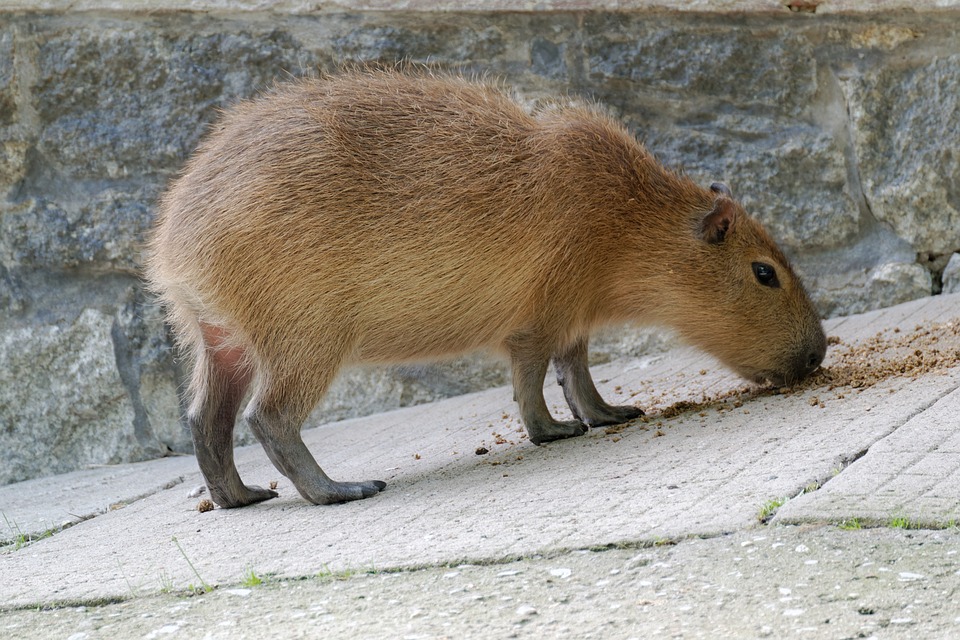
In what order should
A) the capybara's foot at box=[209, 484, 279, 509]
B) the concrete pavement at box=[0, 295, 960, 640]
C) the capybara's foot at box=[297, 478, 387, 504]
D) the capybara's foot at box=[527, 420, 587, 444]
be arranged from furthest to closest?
the capybara's foot at box=[527, 420, 587, 444] < the capybara's foot at box=[209, 484, 279, 509] < the capybara's foot at box=[297, 478, 387, 504] < the concrete pavement at box=[0, 295, 960, 640]

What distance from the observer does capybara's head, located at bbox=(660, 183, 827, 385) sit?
381 cm

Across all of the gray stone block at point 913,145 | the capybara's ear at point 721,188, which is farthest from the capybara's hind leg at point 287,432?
the gray stone block at point 913,145

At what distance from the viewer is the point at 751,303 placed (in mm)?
3861

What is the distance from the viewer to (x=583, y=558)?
215 centimetres

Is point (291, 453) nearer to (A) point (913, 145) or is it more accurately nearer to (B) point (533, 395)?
(B) point (533, 395)

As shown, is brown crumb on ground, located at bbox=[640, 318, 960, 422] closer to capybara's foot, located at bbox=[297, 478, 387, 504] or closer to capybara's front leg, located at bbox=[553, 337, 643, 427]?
capybara's front leg, located at bbox=[553, 337, 643, 427]

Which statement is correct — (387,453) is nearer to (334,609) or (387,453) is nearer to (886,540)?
(334,609)

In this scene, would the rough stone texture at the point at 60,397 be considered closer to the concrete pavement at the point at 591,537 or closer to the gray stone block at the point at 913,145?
the concrete pavement at the point at 591,537

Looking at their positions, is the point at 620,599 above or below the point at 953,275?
below

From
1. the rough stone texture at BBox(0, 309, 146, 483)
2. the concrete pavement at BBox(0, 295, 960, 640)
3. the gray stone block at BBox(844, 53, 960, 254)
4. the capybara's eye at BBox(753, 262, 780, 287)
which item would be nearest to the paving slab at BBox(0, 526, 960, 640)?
the concrete pavement at BBox(0, 295, 960, 640)

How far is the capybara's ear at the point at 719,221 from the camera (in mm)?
3748

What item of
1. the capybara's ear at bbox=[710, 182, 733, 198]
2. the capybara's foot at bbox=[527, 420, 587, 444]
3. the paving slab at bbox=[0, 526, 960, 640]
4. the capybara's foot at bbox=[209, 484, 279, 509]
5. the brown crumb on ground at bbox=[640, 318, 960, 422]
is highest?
the capybara's ear at bbox=[710, 182, 733, 198]

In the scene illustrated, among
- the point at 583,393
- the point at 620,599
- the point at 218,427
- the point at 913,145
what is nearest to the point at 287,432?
the point at 218,427

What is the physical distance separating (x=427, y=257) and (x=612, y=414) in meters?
0.97
